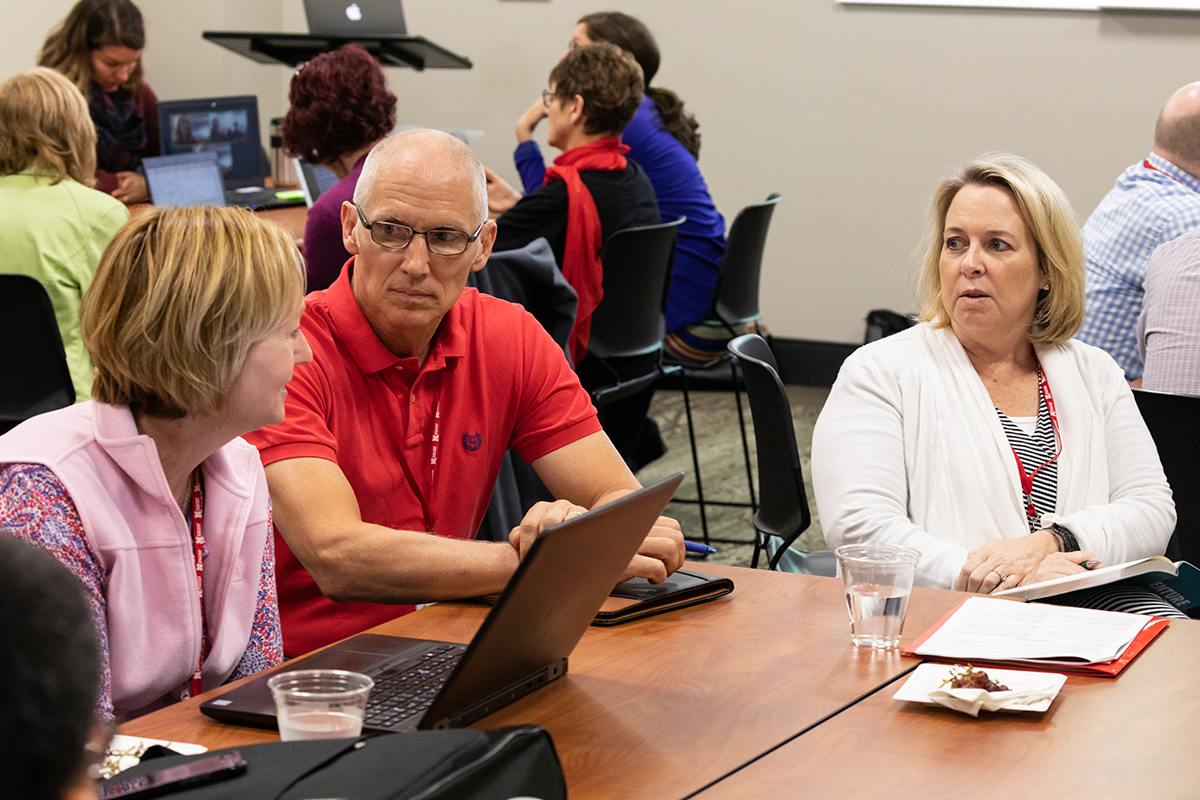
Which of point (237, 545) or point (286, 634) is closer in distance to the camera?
point (237, 545)

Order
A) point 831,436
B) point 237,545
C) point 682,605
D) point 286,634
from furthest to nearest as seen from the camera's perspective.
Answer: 1. point 831,436
2. point 286,634
3. point 682,605
4. point 237,545

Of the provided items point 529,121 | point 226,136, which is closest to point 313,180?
point 529,121

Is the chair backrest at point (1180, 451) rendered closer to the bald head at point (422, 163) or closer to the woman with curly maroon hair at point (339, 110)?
the bald head at point (422, 163)

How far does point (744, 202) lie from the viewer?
20.1ft

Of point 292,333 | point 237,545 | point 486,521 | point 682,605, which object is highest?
point 292,333

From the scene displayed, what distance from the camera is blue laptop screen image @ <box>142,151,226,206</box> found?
4664 millimetres

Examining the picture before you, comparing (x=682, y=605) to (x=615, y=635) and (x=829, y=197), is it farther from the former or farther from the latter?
(x=829, y=197)

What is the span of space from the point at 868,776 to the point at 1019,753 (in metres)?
0.16

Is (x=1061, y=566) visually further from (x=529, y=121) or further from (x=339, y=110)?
(x=529, y=121)

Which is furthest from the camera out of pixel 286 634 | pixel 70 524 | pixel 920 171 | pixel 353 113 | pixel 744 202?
pixel 744 202

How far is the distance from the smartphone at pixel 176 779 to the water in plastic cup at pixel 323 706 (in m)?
0.17

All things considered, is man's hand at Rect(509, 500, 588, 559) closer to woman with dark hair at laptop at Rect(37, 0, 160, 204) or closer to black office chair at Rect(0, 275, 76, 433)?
black office chair at Rect(0, 275, 76, 433)

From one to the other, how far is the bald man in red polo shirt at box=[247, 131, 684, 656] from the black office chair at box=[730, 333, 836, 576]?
436 millimetres

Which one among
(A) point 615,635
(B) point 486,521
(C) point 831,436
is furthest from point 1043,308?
(A) point 615,635
